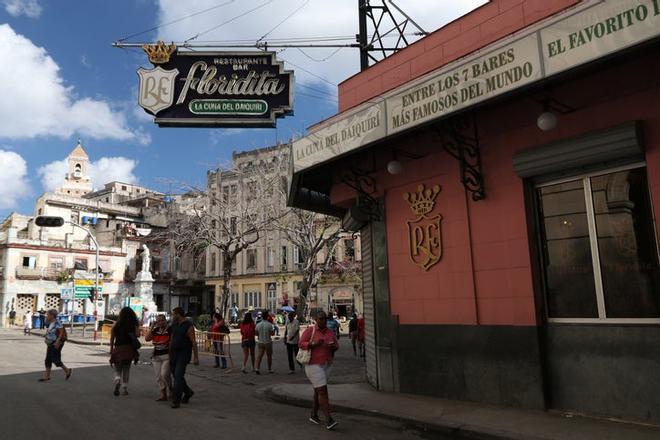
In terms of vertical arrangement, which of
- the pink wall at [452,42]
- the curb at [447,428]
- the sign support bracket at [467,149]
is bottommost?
the curb at [447,428]

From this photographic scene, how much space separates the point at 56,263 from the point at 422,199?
4691 cm

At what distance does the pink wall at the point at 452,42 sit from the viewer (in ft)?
25.6

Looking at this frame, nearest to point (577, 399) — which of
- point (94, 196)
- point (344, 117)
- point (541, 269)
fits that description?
point (541, 269)

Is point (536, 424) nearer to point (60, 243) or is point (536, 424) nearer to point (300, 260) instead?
point (300, 260)

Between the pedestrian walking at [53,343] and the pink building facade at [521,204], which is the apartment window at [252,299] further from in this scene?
the pink building facade at [521,204]

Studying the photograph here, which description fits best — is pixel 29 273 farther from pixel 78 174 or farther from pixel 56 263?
pixel 78 174

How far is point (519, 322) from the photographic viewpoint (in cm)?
780

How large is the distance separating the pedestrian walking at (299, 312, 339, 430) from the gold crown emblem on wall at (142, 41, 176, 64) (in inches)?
287

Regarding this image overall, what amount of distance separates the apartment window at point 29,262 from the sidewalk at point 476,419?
4388 cm

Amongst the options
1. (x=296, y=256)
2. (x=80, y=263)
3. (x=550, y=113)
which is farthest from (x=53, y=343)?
(x=80, y=263)

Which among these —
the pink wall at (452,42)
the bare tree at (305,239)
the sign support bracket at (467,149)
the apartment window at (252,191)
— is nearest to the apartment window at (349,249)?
the bare tree at (305,239)

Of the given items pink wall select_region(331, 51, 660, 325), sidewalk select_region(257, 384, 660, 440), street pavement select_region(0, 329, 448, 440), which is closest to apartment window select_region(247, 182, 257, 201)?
street pavement select_region(0, 329, 448, 440)

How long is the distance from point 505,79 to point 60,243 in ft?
167

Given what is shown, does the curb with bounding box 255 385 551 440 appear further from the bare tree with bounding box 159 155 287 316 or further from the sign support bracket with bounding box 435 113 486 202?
the bare tree with bounding box 159 155 287 316
